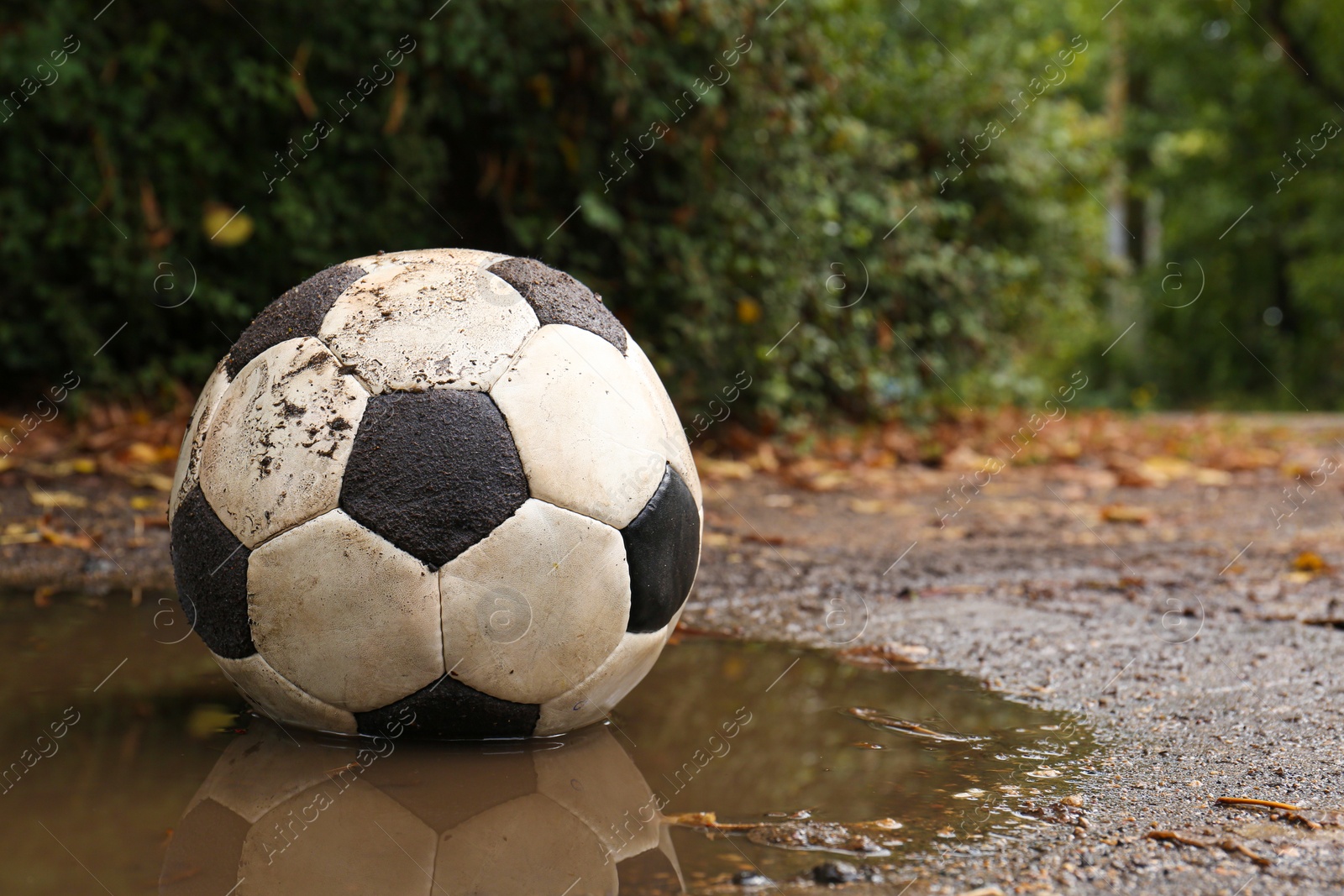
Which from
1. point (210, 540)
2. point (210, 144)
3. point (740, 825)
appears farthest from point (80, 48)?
point (740, 825)

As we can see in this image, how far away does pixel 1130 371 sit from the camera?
1877 centimetres

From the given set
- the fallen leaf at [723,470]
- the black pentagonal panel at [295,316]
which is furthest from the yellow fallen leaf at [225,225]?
the black pentagonal panel at [295,316]

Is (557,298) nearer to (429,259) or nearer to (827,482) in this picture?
(429,259)

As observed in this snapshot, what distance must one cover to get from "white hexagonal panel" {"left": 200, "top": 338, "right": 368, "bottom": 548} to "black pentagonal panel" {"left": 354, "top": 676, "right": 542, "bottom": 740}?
450 mm

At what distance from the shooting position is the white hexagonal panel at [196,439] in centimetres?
262

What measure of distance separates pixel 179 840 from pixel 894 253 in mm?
6913

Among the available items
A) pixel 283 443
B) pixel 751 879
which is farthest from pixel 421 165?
pixel 751 879

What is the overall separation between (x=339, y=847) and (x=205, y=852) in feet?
0.75

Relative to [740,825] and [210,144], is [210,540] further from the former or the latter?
[210,144]

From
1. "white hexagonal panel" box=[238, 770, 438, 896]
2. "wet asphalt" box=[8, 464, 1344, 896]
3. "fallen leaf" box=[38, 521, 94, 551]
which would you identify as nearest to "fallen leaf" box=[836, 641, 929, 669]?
"wet asphalt" box=[8, 464, 1344, 896]

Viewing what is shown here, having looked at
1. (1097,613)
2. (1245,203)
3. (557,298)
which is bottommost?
(1245,203)

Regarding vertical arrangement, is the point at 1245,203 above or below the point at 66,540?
below

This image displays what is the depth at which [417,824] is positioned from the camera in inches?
85.1

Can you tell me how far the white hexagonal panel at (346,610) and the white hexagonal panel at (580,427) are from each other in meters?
0.34
